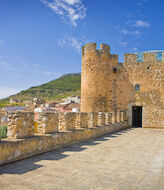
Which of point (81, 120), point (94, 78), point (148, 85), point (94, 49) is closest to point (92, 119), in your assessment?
point (81, 120)

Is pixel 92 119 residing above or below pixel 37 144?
above

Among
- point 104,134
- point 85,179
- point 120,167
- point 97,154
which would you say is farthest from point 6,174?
point 104,134

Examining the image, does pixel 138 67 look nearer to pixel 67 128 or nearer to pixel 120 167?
pixel 67 128

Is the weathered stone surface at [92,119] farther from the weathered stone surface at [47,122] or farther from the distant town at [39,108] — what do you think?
the weathered stone surface at [47,122]

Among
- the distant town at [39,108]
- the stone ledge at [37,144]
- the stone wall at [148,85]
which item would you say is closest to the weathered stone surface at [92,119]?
the stone ledge at [37,144]

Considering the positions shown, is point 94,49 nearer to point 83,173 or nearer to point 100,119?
point 100,119

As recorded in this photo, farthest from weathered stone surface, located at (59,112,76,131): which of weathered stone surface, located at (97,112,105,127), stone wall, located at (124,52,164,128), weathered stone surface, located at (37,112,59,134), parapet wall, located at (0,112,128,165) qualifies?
stone wall, located at (124,52,164,128)

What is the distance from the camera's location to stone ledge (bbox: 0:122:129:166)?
13.7ft

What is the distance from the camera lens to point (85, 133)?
7926mm

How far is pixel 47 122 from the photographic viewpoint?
588cm

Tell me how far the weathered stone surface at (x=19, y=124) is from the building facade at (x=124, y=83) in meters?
9.06

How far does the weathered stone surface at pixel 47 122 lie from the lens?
5754mm

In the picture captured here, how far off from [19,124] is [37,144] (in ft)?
2.47

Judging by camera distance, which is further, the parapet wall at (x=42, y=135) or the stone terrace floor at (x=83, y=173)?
the parapet wall at (x=42, y=135)
